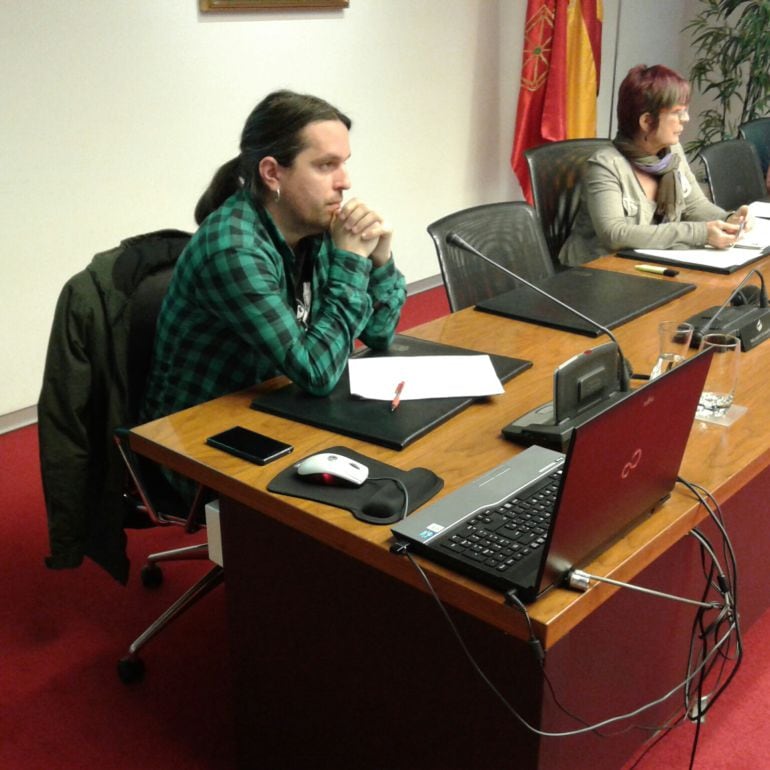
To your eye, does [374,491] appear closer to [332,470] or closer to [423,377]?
[332,470]

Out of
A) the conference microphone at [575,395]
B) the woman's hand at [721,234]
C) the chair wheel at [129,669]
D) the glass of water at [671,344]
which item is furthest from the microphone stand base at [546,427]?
the woman's hand at [721,234]

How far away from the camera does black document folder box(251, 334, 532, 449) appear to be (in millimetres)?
1392

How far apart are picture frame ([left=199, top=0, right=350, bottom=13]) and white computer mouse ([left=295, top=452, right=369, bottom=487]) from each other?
2.42 metres

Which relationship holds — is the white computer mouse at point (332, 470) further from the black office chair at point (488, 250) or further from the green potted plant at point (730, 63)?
the green potted plant at point (730, 63)

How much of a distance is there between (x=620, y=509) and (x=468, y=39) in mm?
3605

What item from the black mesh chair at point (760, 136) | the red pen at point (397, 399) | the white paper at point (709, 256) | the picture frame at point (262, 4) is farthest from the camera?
the black mesh chair at point (760, 136)

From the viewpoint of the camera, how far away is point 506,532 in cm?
111

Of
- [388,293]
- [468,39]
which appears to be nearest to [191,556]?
[388,293]

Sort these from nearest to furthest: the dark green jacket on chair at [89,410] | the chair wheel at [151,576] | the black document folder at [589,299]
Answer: the dark green jacket on chair at [89,410], the black document folder at [589,299], the chair wheel at [151,576]

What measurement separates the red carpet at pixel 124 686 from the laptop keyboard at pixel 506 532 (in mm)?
452

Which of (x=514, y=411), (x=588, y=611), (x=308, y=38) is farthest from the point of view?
(x=308, y=38)

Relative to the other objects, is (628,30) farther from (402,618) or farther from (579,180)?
(402,618)

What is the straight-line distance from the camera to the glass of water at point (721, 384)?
1.48m

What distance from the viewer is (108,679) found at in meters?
1.84
